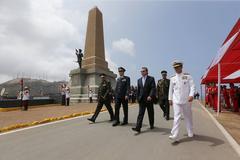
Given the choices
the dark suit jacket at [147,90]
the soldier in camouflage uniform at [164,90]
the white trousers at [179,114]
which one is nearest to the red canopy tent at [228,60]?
the soldier in camouflage uniform at [164,90]

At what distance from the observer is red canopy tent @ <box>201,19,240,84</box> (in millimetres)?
9852

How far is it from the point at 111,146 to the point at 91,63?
2529 centimetres

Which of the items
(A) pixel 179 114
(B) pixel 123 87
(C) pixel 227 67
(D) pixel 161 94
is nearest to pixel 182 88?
(A) pixel 179 114

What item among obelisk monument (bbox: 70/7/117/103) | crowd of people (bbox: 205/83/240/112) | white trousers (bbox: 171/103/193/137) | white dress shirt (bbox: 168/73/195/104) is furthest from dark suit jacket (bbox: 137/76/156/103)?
obelisk monument (bbox: 70/7/117/103)

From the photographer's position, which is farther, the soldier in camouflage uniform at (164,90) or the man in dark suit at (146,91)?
the soldier in camouflage uniform at (164,90)

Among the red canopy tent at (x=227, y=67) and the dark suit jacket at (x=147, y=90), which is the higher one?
the red canopy tent at (x=227, y=67)

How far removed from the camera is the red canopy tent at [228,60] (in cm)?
985

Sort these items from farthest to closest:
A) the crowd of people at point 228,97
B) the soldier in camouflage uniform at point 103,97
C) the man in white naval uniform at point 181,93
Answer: the crowd of people at point 228,97 < the soldier in camouflage uniform at point 103,97 < the man in white naval uniform at point 181,93

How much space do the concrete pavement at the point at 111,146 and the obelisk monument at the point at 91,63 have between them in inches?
884

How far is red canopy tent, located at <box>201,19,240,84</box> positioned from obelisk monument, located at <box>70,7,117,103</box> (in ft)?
49.3

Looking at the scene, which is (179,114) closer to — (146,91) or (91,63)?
(146,91)

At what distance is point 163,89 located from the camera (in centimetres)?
1005

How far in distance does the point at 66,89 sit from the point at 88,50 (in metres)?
9.16

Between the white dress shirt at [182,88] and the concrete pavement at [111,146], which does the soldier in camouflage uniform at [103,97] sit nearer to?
the concrete pavement at [111,146]
